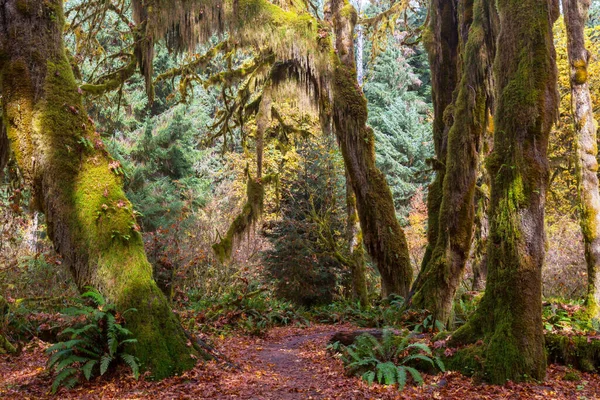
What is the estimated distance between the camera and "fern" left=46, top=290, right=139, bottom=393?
4.80 meters

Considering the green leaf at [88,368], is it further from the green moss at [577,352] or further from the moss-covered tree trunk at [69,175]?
the green moss at [577,352]

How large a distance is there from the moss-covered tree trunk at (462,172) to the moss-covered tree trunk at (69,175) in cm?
487

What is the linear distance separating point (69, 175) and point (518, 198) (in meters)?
5.33

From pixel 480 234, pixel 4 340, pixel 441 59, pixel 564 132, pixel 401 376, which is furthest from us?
pixel 564 132

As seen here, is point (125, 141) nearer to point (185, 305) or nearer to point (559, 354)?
point (185, 305)

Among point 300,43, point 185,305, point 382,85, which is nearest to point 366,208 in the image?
point 300,43

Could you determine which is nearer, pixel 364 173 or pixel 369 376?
pixel 369 376

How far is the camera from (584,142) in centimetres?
870

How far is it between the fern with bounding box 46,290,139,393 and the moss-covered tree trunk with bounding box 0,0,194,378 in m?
0.23

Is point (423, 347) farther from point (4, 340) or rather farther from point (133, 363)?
point (4, 340)

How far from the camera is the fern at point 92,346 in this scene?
4.80 m

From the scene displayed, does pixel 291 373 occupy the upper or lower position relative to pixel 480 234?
lower

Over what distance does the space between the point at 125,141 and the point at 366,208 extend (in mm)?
12000

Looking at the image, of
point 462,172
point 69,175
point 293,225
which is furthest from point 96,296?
point 293,225
